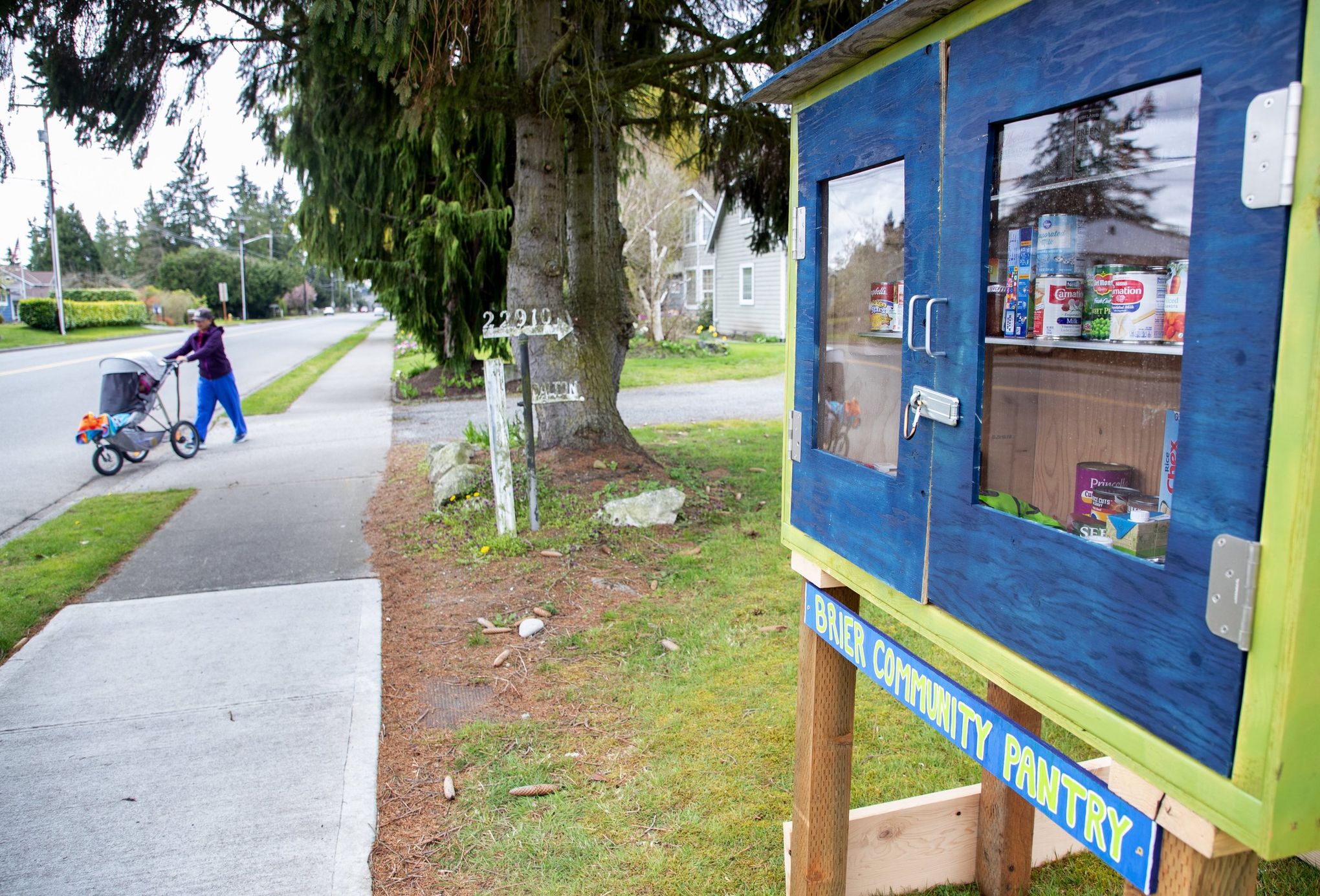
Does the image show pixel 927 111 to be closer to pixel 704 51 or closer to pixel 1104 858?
pixel 1104 858

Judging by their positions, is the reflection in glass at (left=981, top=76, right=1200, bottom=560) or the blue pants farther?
the blue pants

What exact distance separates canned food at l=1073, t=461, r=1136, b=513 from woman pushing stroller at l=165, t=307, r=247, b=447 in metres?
11.2

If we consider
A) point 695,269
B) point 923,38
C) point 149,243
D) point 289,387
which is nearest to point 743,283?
point 695,269

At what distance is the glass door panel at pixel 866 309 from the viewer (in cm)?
197

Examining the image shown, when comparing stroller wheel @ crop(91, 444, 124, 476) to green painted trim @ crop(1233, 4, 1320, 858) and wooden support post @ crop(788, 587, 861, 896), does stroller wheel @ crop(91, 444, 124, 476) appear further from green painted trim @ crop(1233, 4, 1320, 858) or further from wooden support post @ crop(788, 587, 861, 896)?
green painted trim @ crop(1233, 4, 1320, 858)

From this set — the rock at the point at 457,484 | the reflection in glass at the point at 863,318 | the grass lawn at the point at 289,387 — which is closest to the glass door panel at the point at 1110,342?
the reflection in glass at the point at 863,318

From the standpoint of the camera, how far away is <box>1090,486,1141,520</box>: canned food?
1784mm

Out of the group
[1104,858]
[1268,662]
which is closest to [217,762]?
[1104,858]

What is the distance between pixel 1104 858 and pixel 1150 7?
4.67ft

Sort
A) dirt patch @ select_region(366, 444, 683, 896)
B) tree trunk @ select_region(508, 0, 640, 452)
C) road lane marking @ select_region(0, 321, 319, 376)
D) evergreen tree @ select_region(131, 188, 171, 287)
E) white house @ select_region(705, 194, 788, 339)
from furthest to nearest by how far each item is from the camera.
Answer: evergreen tree @ select_region(131, 188, 171, 287)
white house @ select_region(705, 194, 788, 339)
road lane marking @ select_region(0, 321, 319, 376)
tree trunk @ select_region(508, 0, 640, 452)
dirt patch @ select_region(366, 444, 683, 896)

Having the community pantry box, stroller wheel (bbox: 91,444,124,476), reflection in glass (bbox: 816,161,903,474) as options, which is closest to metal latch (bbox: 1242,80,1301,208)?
the community pantry box

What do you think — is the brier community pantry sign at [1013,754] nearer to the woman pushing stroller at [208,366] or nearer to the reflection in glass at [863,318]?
the reflection in glass at [863,318]

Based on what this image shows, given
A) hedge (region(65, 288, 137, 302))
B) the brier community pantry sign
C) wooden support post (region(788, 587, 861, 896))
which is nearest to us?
the brier community pantry sign

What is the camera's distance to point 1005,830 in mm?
2838
